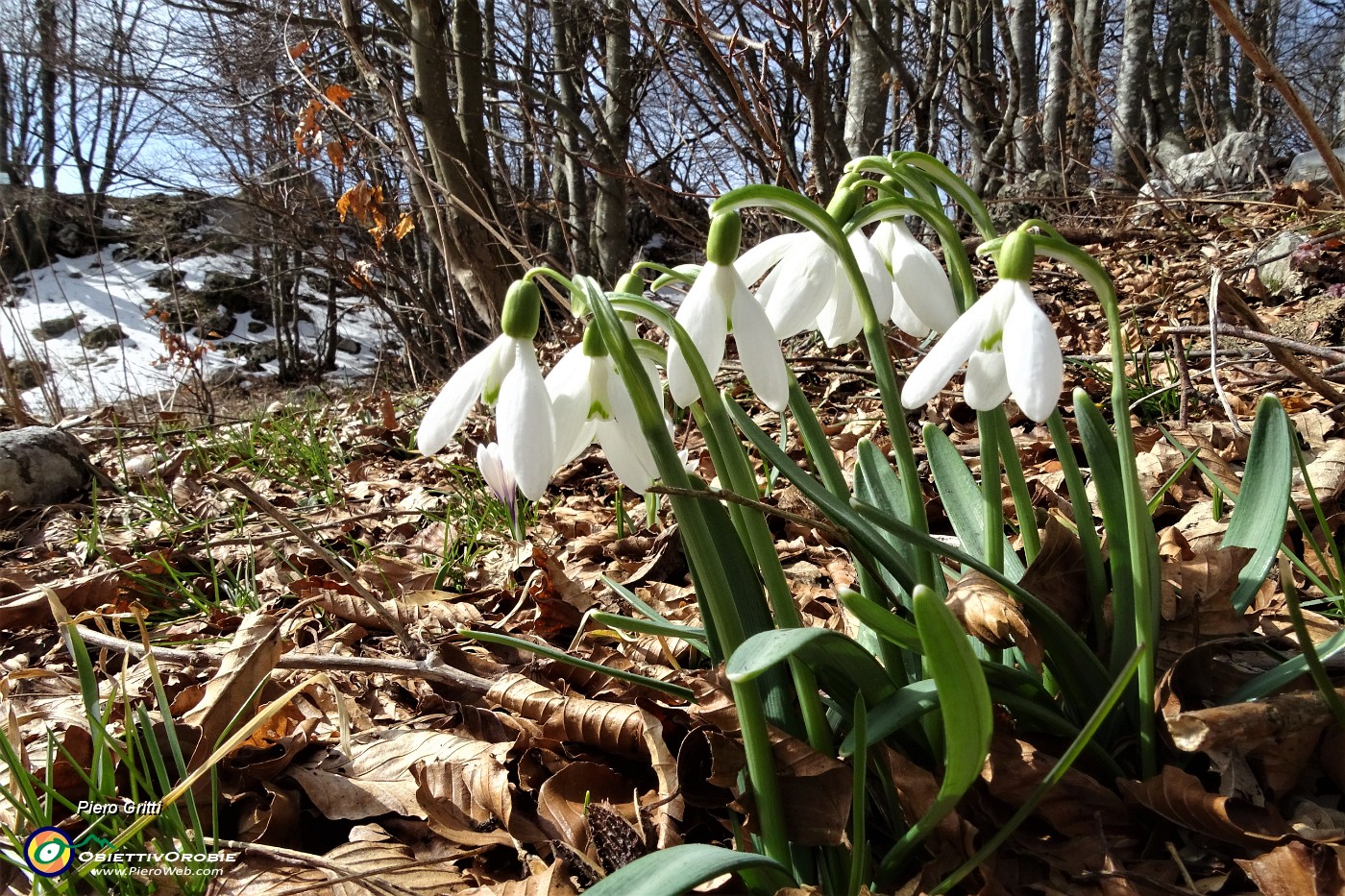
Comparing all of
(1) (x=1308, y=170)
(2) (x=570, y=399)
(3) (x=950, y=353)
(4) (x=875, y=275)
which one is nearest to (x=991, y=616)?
(3) (x=950, y=353)

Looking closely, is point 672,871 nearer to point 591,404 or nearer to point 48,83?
point 591,404

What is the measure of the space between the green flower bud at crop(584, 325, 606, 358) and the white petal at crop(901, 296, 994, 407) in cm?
30

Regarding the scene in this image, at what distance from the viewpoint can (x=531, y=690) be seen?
1.21m

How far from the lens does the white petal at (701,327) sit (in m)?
0.83

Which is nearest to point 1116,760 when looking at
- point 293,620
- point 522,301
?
point 522,301

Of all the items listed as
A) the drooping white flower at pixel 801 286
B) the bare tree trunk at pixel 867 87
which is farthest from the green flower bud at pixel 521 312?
the bare tree trunk at pixel 867 87

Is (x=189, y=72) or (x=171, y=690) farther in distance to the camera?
(x=189, y=72)

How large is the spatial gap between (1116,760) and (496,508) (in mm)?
1688

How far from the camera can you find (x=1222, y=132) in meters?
10.2

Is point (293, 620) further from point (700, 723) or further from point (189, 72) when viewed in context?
point (189, 72)

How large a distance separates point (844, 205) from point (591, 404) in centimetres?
36

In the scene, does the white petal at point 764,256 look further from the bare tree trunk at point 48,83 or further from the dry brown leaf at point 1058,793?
the bare tree trunk at point 48,83

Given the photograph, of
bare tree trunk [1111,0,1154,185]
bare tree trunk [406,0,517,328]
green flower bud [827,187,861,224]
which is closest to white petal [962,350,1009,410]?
green flower bud [827,187,861,224]

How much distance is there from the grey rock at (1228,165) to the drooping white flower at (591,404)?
21.3 feet
